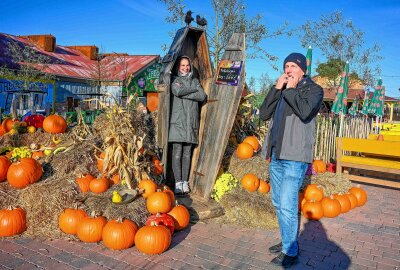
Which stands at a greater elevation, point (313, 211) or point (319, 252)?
point (313, 211)

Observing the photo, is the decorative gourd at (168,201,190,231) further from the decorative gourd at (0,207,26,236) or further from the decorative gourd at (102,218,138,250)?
the decorative gourd at (0,207,26,236)

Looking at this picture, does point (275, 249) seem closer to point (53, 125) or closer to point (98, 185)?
point (98, 185)

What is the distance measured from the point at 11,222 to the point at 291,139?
134 inches

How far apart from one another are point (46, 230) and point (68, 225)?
1.12 ft

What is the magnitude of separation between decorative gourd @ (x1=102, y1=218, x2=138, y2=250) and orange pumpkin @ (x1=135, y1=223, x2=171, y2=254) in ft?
0.33

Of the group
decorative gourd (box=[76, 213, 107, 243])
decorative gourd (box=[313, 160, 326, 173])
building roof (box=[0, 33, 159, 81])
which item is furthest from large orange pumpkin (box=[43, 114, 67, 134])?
building roof (box=[0, 33, 159, 81])

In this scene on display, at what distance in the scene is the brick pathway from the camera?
3562 mm

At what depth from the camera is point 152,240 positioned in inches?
148

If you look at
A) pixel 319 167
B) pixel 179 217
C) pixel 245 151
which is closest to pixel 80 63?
pixel 319 167

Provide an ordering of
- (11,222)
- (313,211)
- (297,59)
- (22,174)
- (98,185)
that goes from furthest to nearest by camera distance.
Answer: (313,211)
(98,185)
(22,174)
(11,222)
(297,59)

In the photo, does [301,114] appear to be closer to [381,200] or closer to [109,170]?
[109,170]

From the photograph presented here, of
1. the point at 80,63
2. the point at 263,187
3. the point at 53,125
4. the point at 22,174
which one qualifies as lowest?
the point at 263,187

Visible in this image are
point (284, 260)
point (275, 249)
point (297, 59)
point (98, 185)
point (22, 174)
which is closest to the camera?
point (297, 59)

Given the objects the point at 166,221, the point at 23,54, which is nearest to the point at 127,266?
the point at 166,221
